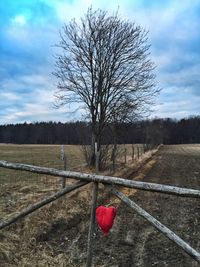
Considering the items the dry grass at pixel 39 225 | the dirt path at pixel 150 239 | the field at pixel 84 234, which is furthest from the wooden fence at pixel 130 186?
the dirt path at pixel 150 239

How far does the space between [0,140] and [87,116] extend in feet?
420

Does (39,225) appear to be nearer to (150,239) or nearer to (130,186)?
(150,239)

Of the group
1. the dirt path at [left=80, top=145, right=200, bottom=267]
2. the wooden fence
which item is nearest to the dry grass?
the dirt path at [left=80, top=145, right=200, bottom=267]

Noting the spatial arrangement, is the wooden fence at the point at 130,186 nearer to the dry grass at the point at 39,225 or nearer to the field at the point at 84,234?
the dry grass at the point at 39,225

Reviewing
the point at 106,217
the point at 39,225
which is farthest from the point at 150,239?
the point at 106,217

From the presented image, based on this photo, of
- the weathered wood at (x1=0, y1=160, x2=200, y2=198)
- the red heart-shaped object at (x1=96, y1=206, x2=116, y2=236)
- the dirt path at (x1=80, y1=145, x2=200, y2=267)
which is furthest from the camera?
the dirt path at (x1=80, y1=145, x2=200, y2=267)

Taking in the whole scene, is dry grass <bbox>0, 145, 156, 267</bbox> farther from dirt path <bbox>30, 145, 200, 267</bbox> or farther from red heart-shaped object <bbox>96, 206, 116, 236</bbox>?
red heart-shaped object <bbox>96, 206, 116, 236</bbox>

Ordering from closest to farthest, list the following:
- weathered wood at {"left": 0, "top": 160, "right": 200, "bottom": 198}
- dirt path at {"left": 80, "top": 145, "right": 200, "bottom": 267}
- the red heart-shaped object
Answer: weathered wood at {"left": 0, "top": 160, "right": 200, "bottom": 198} < the red heart-shaped object < dirt path at {"left": 80, "top": 145, "right": 200, "bottom": 267}

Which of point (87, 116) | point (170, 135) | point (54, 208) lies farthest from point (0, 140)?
point (54, 208)

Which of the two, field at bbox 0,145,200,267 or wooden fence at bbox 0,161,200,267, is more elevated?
wooden fence at bbox 0,161,200,267

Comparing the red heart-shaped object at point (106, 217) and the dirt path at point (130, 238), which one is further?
the dirt path at point (130, 238)

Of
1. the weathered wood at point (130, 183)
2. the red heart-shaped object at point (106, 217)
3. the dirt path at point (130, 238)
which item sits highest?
the weathered wood at point (130, 183)

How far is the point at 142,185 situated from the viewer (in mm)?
4820

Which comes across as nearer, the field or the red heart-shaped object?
the red heart-shaped object
